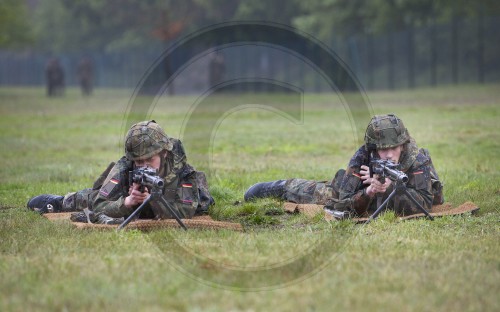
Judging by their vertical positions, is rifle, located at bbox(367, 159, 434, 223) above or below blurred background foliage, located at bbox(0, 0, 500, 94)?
below

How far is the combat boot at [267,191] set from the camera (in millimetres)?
10317

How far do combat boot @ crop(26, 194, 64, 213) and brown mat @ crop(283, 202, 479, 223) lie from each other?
8.10 feet

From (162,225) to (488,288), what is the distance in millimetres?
3243

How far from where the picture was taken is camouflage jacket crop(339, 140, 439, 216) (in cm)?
867

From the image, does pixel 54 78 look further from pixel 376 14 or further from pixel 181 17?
pixel 181 17

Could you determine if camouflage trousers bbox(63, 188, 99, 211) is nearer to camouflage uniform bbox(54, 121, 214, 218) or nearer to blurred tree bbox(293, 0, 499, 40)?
camouflage uniform bbox(54, 121, 214, 218)

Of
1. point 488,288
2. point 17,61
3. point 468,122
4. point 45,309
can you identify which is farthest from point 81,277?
point 17,61

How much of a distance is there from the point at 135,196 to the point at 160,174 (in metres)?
0.62

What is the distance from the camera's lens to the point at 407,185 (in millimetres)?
8688

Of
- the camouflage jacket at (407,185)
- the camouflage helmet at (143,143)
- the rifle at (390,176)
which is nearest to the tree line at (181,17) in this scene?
the camouflage jacket at (407,185)

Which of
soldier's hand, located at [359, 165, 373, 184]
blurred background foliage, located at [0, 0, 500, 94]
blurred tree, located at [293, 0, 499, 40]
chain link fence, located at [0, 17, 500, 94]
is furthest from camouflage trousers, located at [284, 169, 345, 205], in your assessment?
blurred tree, located at [293, 0, 499, 40]

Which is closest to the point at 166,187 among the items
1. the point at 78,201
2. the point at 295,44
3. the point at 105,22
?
the point at 78,201

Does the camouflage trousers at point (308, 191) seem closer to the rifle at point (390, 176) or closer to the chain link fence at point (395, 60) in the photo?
the rifle at point (390, 176)

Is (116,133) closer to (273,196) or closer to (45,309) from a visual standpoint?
(273,196)
